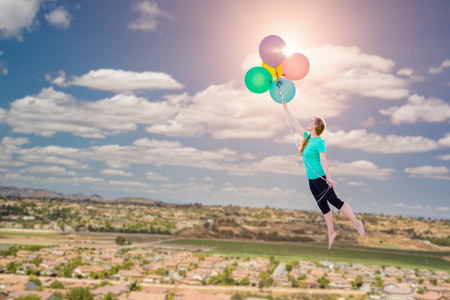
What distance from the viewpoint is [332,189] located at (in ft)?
13.4

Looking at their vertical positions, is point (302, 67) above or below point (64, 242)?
above

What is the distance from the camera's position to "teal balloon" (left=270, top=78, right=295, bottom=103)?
16.2 ft

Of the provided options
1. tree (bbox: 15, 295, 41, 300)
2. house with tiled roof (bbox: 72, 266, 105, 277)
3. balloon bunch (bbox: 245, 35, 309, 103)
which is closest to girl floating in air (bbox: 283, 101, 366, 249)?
balloon bunch (bbox: 245, 35, 309, 103)

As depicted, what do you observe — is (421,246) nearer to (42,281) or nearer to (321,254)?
(321,254)

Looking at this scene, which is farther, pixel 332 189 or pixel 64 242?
pixel 64 242

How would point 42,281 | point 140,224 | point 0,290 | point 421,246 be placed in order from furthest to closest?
point 140,224 < point 421,246 < point 42,281 < point 0,290

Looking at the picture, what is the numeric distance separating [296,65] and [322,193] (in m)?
1.52

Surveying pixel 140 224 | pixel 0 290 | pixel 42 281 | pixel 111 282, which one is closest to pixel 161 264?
pixel 111 282

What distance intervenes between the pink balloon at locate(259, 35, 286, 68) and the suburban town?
3410cm

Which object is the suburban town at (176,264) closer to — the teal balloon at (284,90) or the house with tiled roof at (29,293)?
the house with tiled roof at (29,293)

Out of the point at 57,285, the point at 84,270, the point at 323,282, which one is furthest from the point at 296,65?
the point at 84,270

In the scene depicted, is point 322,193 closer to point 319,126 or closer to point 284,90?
point 319,126

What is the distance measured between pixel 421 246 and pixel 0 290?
87759 millimetres

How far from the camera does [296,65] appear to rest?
15.6 feet
